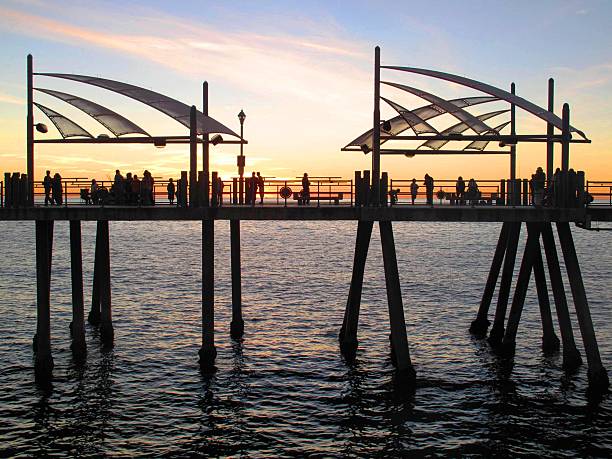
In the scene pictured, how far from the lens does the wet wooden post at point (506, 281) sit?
28953 mm

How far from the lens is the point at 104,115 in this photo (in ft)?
90.9

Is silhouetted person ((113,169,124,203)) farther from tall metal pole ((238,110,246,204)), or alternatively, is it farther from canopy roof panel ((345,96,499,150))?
canopy roof panel ((345,96,499,150))

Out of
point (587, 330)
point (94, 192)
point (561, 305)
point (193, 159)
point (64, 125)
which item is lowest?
point (587, 330)

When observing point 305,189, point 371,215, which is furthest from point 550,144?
point 305,189

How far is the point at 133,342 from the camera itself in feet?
103

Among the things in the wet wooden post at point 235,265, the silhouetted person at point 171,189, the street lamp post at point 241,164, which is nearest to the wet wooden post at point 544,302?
the street lamp post at point 241,164

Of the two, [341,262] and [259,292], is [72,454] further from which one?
[341,262]

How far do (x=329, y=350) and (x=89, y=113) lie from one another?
46.2 ft

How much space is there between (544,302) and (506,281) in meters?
2.17

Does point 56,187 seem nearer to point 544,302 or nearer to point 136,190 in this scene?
point 136,190

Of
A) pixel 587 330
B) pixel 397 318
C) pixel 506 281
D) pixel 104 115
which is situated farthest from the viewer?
pixel 506 281

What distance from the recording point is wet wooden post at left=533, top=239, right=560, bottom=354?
2705cm

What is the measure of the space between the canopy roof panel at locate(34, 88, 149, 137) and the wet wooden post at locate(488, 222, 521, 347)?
51.3ft

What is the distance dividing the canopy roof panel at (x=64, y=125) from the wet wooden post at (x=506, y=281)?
1779 cm
